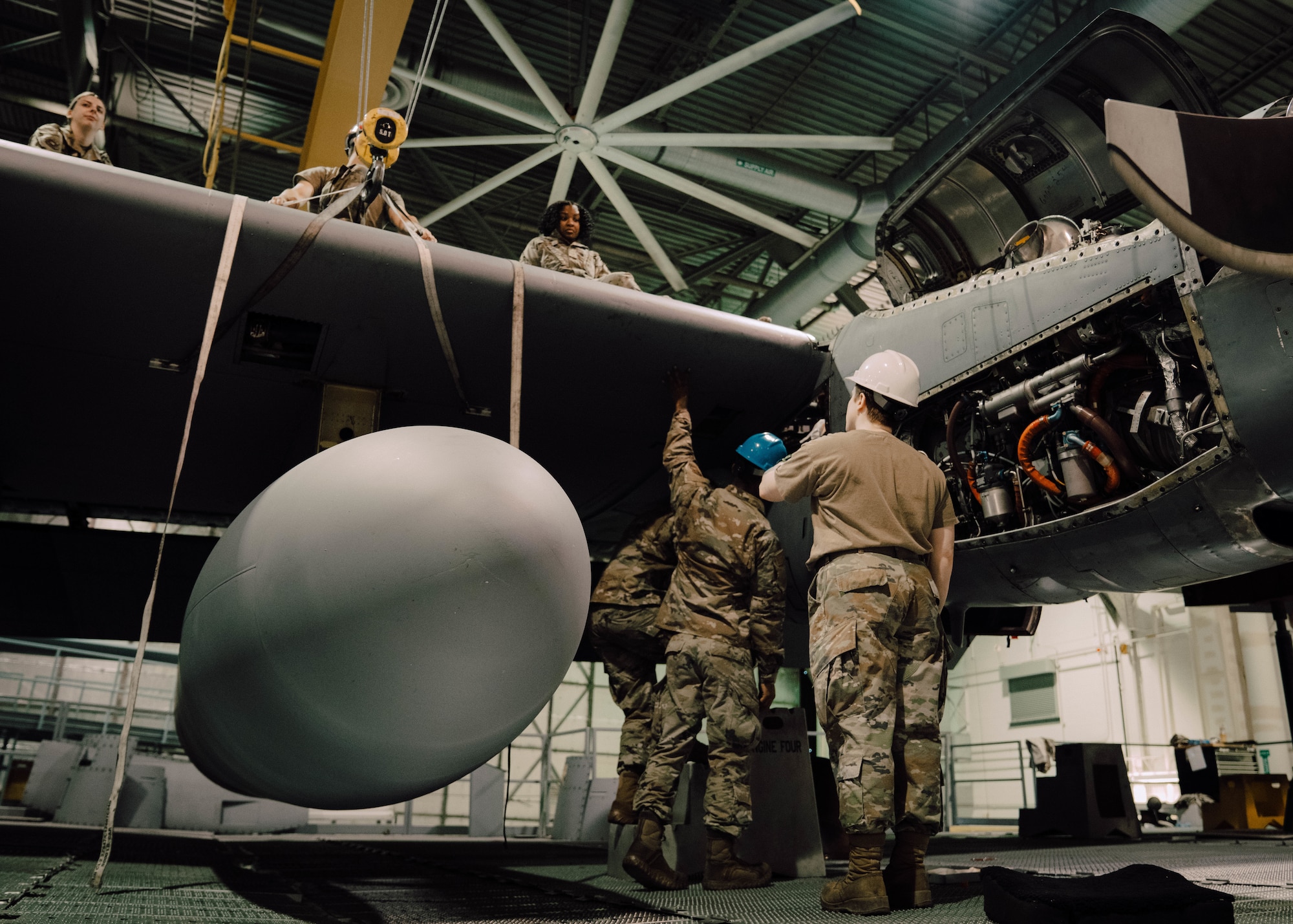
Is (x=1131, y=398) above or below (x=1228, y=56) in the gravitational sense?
below

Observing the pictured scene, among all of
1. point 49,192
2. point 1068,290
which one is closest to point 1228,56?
point 1068,290

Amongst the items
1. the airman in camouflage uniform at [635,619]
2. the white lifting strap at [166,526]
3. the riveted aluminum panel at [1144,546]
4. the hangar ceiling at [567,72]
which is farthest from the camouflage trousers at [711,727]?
the hangar ceiling at [567,72]

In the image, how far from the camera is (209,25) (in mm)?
10375

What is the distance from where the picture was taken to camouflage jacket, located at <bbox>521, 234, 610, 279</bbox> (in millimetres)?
5238

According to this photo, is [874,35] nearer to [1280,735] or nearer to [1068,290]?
[1068,290]

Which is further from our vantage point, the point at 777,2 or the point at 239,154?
the point at 239,154

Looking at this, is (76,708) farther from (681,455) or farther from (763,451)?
(763,451)

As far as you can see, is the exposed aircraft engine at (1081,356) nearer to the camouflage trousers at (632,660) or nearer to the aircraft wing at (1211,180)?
the aircraft wing at (1211,180)

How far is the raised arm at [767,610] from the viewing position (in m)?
4.21

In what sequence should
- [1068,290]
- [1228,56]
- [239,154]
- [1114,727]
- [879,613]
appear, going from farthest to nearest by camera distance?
1. [1114,727]
2. [239,154]
3. [1228,56]
4. [1068,290]
5. [879,613]

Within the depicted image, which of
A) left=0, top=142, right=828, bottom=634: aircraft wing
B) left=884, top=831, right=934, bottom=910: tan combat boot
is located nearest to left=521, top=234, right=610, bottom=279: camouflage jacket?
left=0, top=142, right=828, bottom=634: aircraft wing

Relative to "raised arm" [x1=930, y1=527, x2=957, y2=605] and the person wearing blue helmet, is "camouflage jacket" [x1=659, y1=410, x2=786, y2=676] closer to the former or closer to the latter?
the person wearing blue helmet

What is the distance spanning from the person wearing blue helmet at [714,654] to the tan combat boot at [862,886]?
0.83 m

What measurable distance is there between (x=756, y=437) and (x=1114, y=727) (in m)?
17.5
